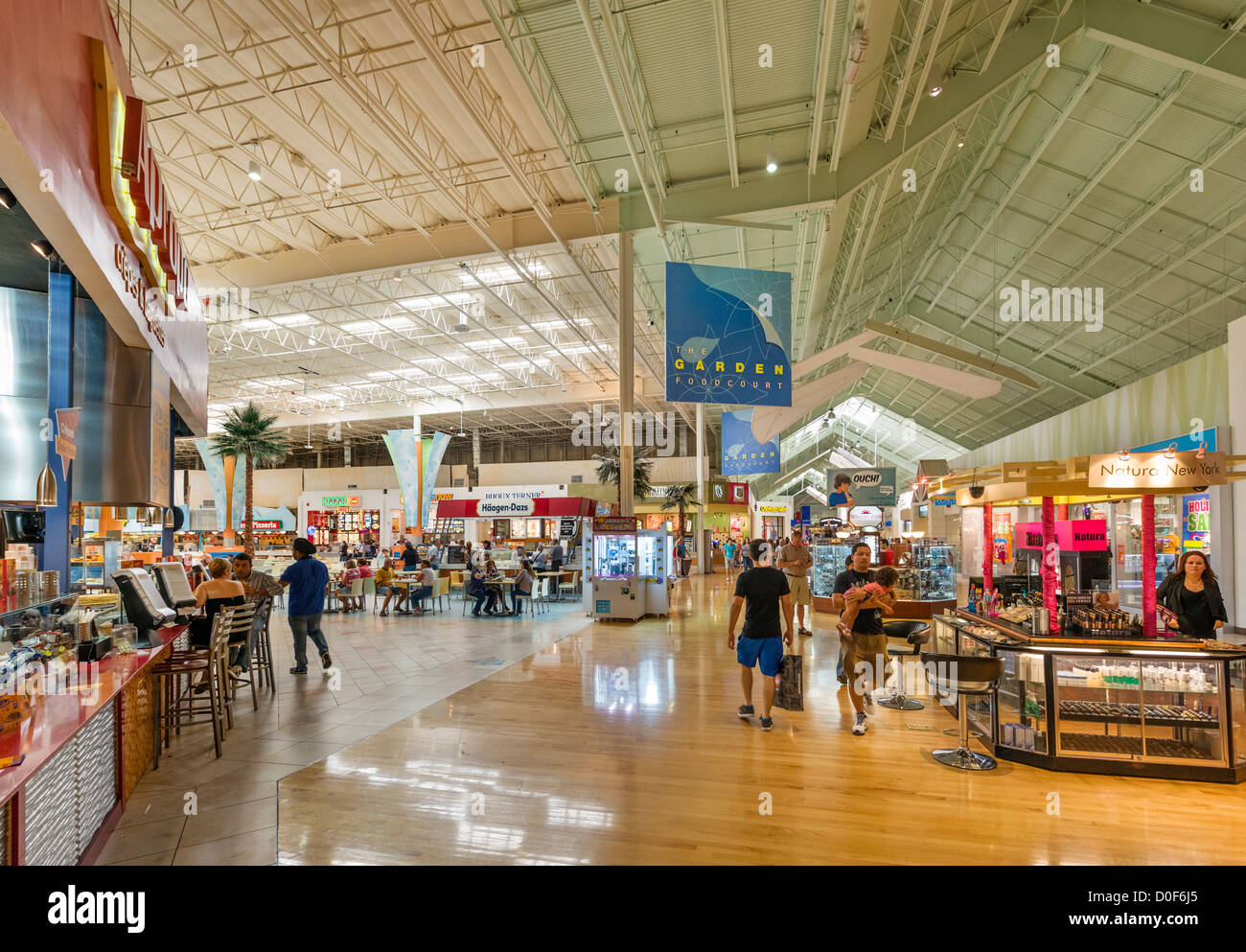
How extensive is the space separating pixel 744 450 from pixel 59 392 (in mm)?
12114

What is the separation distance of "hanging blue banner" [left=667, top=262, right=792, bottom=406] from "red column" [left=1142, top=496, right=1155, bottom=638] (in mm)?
4249

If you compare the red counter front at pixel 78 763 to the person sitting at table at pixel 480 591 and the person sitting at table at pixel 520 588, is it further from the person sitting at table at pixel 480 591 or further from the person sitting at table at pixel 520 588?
the person sitting at table at pixel 520 588

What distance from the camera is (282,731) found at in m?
5.39

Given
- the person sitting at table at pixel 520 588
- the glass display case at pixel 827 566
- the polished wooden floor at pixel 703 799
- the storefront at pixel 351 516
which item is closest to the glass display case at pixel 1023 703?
the polished wooden floor at pixel 703 799

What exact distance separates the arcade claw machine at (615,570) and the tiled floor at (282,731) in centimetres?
82

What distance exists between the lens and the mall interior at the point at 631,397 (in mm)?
3604

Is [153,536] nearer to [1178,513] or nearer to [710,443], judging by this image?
[710,443]

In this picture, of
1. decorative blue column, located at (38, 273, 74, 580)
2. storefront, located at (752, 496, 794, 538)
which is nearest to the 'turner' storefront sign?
decorative blue column, located at (38, 273, 74, 580)


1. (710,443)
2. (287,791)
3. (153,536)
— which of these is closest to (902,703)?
(287,791)

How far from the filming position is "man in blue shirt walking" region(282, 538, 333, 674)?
745 centimetres


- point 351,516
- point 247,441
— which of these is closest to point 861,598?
point 247,441

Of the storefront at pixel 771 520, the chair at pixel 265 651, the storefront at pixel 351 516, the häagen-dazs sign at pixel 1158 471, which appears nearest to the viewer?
the häagen-dazs sign at pixel 1158 471

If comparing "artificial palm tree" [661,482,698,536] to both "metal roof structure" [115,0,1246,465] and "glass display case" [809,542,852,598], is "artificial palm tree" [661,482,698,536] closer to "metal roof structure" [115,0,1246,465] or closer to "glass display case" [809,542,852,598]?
"metal roof structure" [115,0,1246,465]

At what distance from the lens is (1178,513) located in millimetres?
10352
